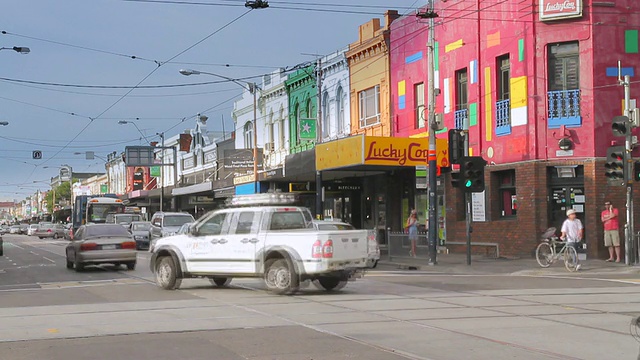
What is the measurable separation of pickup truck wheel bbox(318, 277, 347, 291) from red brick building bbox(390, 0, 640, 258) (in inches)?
432

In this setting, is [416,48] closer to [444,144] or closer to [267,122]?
[444,144]

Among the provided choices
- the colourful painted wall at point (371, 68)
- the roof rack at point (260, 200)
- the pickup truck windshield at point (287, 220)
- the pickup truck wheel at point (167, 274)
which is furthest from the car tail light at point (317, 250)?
the colourful painted wall at point (371, 68)

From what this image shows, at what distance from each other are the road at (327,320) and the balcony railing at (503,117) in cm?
880

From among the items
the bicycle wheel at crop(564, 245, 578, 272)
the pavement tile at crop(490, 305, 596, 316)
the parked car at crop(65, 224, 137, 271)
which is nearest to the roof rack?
the pavement tile at crop(490, 305, 596, 316)

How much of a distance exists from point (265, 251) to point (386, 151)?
13167mm

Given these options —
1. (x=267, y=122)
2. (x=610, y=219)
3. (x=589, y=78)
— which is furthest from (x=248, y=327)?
(x=267, y=122)

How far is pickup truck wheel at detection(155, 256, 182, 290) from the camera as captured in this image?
55.3 ft

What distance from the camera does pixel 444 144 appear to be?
28.7 meters

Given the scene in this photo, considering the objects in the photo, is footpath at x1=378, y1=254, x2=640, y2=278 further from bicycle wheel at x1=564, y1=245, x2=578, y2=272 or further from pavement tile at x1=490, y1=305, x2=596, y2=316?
pavement tile at x1=490, y1=305, x2=596, y2=316

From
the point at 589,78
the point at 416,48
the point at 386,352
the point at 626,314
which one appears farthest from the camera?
the point at 416,48

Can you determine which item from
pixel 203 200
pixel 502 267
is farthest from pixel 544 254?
pixel 203 200

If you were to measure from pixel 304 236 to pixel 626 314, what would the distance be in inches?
238

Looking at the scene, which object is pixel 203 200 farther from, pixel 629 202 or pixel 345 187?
pixel 629 202

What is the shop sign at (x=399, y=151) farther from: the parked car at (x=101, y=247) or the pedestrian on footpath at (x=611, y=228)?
the parked car at (x=101, y=247)
